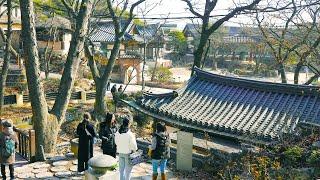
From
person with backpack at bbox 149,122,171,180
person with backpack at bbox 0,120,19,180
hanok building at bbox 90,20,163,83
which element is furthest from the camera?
hanok building at bbox 90,20,163,83

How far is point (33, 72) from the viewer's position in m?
12.3

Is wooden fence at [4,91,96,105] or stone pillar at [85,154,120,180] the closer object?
stone pillar at [85,154,120,180]

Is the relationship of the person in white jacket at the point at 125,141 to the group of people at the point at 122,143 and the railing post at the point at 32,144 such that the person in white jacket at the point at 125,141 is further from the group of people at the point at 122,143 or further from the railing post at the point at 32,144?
the railing post at the point at 32,144

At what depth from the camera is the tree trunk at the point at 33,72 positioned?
11991 millimetres

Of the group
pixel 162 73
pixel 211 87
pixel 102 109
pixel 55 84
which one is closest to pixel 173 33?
pixel 162 73

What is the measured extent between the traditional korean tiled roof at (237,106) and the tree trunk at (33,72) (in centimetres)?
306

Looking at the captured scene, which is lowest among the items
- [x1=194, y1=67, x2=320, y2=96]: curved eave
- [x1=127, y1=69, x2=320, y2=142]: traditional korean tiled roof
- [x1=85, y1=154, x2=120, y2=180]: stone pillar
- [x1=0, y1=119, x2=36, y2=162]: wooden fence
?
[x1=0, y1=119, x2=36, y2=162]: wooden fence

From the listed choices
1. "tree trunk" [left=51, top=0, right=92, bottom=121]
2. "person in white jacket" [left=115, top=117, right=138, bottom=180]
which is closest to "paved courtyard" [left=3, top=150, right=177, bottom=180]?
"person in white jacket" [left=115, top=117, right=138, bottom=180]

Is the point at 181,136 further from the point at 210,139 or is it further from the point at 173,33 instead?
the point at 173,33

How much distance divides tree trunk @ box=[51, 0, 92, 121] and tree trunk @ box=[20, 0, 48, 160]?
704 millimetres

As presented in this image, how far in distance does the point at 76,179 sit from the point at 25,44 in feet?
15.3

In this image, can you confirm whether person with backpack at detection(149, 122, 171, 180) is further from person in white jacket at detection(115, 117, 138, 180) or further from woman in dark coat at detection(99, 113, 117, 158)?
woman in dark coat at detection(99, 113, 117, 158)

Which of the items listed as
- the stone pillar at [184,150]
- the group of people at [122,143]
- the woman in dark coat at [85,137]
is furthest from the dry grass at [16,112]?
the stone pillar at [184,150]

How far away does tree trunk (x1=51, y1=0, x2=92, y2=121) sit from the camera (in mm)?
12828
